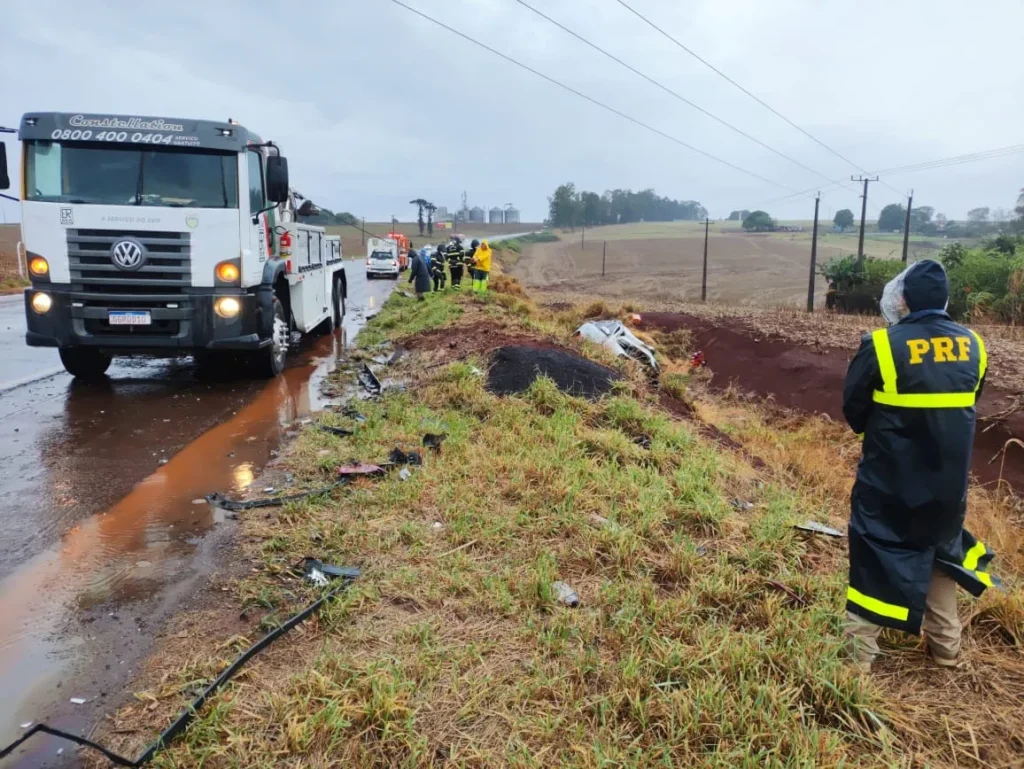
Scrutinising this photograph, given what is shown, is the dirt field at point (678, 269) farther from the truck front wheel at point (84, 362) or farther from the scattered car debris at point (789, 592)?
the scattered car debris at point (789, 592)

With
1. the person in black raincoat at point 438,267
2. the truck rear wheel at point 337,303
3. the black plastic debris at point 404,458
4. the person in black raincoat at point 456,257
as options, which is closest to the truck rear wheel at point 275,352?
the black plastic debris at point 404,458

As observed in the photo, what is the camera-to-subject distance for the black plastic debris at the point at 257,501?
4.55 meters

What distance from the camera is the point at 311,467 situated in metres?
5.26

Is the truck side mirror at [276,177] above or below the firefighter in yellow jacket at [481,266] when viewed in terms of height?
above

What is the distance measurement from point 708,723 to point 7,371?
378 inches

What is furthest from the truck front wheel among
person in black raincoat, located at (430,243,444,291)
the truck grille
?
person in black raincoat, located at (430,243,444,291)

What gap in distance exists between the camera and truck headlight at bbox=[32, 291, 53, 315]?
280 inches

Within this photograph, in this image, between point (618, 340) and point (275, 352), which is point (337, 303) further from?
point (618, 340)

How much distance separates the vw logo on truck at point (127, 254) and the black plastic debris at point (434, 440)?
383 cm

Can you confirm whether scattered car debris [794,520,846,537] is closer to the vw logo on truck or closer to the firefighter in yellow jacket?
the vw logo on truck

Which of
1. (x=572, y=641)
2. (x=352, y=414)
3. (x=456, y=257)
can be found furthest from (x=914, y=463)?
(x=456, y=257)

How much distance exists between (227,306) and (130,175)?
1.71 metres

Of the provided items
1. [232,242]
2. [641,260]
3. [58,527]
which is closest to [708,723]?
[58,527]

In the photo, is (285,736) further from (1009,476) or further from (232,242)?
(1009,476)
